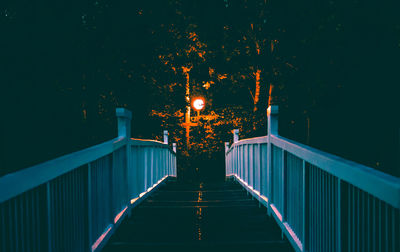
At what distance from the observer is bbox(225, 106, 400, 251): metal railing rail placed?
5.83 feet

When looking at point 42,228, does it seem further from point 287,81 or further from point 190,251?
point 287,81

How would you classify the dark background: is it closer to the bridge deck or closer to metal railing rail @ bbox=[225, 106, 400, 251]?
the bridge deck

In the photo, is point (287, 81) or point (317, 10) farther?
point (287, 81)

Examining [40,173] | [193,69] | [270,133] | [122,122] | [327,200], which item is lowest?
[327,200]

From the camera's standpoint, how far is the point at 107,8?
12125mm

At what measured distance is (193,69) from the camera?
16.9 m

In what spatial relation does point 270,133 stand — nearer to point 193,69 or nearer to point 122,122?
point 122,122

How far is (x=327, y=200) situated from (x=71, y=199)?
1853 mm

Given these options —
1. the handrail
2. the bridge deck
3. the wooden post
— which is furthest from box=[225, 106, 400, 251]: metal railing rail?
the handrail

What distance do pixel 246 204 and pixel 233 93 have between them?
56.7ft

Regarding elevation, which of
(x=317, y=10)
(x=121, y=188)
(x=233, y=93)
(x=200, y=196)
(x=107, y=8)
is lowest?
(x=200, y=196)

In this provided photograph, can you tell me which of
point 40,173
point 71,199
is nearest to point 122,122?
point 71,199

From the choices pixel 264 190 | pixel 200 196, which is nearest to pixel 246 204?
pixel 264 190

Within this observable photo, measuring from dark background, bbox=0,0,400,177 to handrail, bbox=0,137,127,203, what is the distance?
476 centimetres
